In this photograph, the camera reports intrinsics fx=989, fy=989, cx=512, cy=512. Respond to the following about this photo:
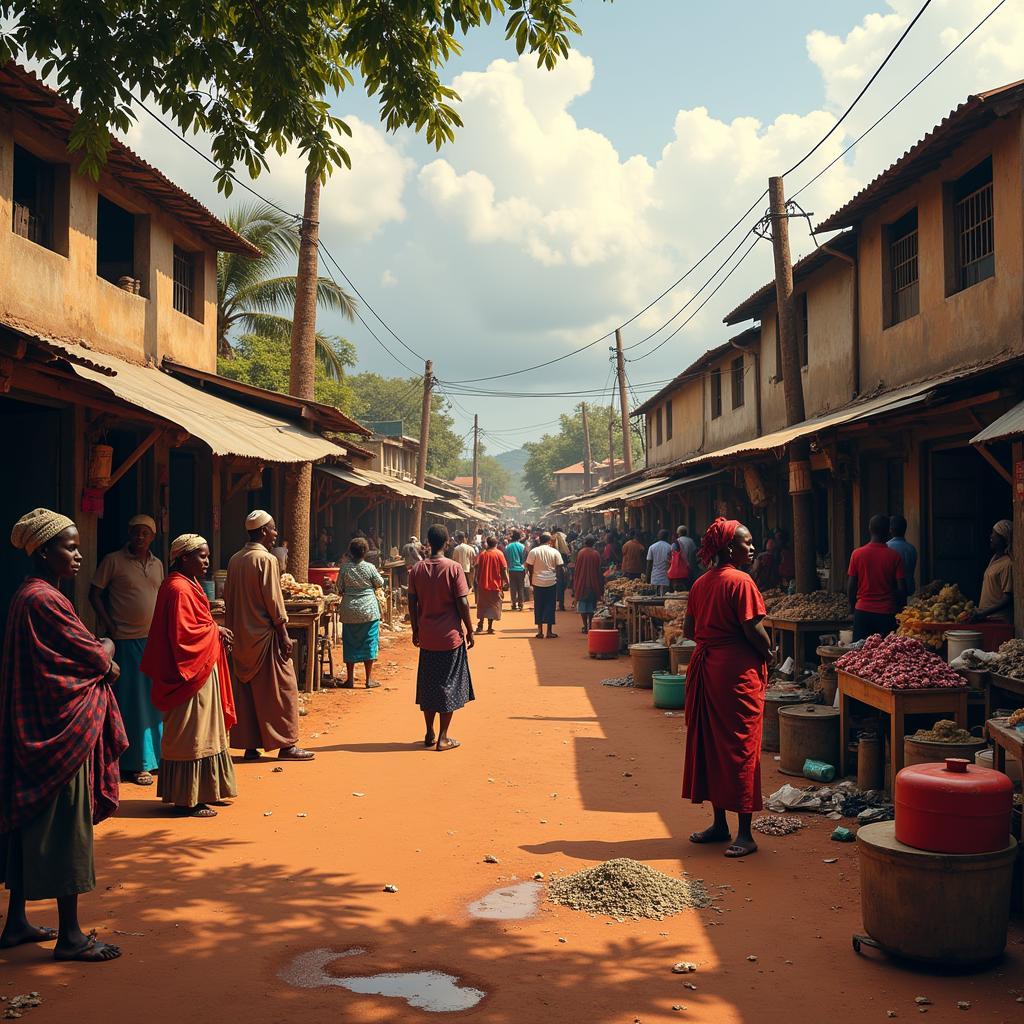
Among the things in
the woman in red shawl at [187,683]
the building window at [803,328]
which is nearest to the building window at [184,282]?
the woman in red shawl at [187,683]

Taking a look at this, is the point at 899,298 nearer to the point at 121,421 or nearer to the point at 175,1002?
the point at 121,421

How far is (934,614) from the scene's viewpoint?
8.77m

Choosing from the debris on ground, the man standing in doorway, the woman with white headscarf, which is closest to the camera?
the debris on ground

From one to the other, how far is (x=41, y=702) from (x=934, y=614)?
24.0 ft

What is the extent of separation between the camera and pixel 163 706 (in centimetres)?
672

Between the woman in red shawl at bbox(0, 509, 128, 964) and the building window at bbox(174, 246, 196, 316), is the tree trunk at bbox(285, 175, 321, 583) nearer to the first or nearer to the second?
the building window at bbox(174, 246, 196, 316)

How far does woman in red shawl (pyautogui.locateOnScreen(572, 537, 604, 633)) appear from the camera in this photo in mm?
19734

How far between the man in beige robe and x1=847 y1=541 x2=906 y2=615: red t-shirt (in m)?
5.45

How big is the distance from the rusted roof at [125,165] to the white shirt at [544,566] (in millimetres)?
7540

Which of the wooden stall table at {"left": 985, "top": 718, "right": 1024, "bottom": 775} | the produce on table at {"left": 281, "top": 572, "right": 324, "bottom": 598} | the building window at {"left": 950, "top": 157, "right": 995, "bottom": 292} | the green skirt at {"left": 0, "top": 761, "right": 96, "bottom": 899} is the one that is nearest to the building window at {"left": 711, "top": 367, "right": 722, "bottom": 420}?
the building window at {"left": 950, "top": 157, "right": 995, "bottom": 292}

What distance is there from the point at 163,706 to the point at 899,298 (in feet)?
36.2

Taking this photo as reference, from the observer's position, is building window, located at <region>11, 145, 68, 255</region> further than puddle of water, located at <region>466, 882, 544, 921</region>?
Yes

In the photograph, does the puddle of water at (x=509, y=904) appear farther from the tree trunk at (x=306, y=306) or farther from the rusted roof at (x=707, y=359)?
the rusted roof at (x=707, y=359)

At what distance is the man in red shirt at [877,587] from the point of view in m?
9.47
